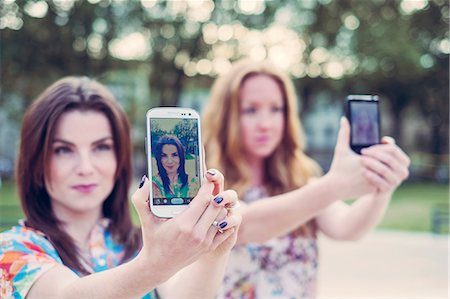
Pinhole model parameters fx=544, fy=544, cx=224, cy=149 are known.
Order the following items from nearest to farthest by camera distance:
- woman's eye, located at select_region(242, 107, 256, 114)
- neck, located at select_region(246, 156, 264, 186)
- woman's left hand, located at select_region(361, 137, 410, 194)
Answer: woman's left hand, located at select_region(361, 137, 410, 194)
woman's eye, located at select_region(242, 107, 256, 114)
neck, located at select_region(246, 156, 264, 186)

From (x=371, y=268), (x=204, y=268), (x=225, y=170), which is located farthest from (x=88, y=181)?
(x=371, y=268)

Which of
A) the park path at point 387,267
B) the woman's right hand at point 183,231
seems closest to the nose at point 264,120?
the woman's right hand at point 183,231

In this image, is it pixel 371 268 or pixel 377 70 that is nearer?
pixel 371 268

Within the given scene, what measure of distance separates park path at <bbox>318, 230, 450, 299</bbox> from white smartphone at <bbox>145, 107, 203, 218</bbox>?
548 cm

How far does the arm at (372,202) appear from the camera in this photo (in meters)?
2.07

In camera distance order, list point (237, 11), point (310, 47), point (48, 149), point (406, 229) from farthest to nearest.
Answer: point (310, 47)
point (237, 11)
point (406, 229)
point (48, 149)

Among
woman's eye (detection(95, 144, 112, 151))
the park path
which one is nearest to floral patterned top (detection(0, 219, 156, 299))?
woman's eye (detection(95, 144, 112, 151))

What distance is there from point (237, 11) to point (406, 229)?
11522mm

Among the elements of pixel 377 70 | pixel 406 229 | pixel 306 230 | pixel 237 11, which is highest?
pixel 237 11

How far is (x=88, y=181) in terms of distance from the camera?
1827 mm

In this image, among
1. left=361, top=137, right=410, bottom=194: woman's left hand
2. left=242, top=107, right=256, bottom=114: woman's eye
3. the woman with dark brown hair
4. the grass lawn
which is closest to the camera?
the woman with dark brown hair

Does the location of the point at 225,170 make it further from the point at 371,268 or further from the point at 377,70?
the point at 377,70

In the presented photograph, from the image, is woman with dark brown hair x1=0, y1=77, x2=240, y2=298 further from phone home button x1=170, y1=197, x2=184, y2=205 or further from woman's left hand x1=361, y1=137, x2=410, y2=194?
woman's left hand x1=361, y1=137, x2=410, y2=194

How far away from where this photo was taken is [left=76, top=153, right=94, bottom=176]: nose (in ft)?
5.87
